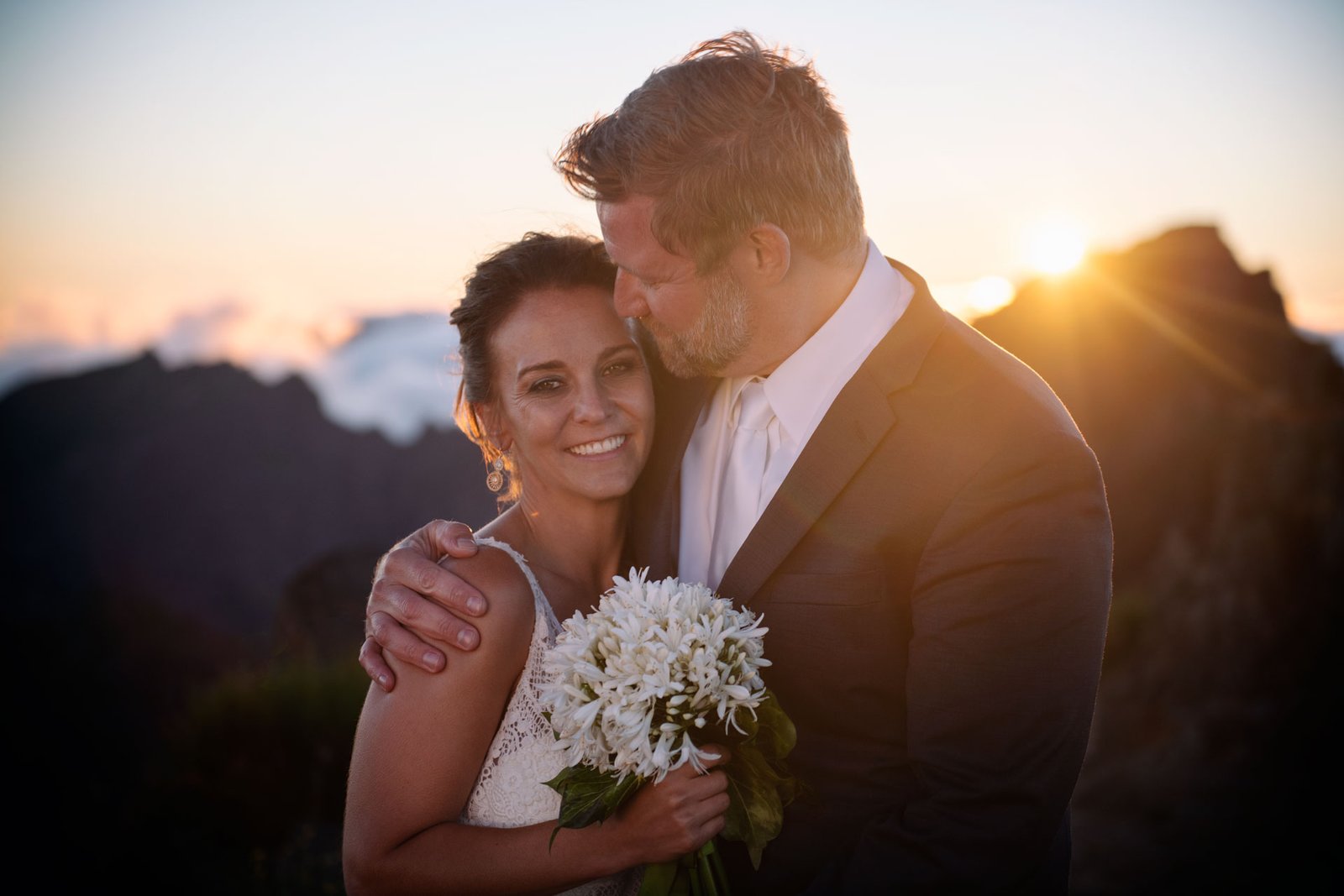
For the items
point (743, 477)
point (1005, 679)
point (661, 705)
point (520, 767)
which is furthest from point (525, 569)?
point (1005, 679)

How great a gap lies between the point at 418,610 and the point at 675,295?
57.4 inches

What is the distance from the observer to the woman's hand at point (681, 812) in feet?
7.91

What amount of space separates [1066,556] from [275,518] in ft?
35.9

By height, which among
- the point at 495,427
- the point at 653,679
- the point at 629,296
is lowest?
the point at 653,679

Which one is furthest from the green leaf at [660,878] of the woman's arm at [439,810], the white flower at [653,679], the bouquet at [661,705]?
the white flower at [653,679]

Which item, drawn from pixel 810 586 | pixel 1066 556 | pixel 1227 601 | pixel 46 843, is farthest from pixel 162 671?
A: pixel 1227 601

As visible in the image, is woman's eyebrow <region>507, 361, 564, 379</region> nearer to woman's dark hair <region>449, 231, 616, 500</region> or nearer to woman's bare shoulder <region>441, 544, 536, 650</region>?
woman's dark hair <region>449, 231, 616, 500</region>

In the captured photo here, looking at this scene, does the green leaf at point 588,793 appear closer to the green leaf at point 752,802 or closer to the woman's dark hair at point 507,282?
the green leaf at point 752,802

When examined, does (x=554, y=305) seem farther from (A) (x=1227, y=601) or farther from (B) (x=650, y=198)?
(A) (x=1227, y=601)

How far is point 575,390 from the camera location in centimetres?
337

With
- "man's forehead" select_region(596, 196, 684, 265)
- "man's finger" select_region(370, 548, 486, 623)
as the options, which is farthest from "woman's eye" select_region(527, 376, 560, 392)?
"man's finger" select_region(370, 548, 486, 623)

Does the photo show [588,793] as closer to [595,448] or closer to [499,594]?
[499,594]

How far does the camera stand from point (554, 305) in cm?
341

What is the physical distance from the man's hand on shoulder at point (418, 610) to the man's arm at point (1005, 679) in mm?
1404
